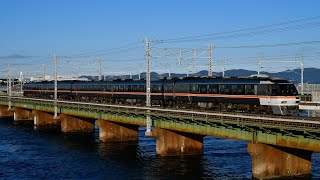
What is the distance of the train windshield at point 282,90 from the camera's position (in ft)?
164

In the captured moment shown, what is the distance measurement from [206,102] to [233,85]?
6.09m

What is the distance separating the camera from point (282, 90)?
5028 centimetres

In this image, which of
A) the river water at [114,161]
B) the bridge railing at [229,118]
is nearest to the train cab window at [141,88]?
the bridge railing at [229,118]

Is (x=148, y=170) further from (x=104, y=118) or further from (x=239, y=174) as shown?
(x=104, y=118)

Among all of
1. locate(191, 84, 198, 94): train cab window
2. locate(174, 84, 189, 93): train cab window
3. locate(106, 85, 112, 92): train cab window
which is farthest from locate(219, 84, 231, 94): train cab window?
locate(106, 85, 112, 92): train cab window

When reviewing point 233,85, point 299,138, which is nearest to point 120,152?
point 233,85

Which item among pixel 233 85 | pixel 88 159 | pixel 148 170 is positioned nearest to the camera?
pixel 148 170

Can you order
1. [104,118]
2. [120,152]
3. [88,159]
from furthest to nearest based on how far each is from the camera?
[104,118] → [120,152] → [88,159]

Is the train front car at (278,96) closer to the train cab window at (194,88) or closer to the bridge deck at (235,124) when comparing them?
Result: the bridge deck at (235,124)

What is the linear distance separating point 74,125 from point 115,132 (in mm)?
18449

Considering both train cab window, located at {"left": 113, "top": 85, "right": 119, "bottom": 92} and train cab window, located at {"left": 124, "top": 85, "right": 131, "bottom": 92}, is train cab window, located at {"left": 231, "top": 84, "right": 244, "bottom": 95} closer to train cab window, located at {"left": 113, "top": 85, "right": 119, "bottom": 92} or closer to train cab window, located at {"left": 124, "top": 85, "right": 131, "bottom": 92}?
train cab window, located at {"left": 124, "top": 85, "right": 131, "bottom": 92}

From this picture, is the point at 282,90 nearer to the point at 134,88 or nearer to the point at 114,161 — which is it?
the point at 114,161

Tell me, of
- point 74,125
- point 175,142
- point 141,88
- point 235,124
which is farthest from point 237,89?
point 74,125

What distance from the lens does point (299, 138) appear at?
3888cm
